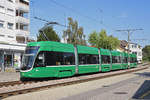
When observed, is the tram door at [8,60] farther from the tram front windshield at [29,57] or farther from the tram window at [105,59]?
the tram front windshield at [29,57]

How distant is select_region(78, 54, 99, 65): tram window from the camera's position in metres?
20.4

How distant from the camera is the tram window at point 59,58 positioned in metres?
16.1

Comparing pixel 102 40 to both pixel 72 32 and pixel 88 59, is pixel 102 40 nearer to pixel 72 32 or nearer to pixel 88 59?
pixel 72 32

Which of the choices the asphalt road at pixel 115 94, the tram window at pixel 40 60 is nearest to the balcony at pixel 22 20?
the tram window at pixel 40 60

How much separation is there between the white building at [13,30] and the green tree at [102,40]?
2777 cm

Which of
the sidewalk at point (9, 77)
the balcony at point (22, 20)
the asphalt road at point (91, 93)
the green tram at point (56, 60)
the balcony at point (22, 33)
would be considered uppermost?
the balcony at point (22, 20)

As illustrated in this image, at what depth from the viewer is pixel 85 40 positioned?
61438 mm

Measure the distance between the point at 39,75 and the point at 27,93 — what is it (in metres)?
4.40

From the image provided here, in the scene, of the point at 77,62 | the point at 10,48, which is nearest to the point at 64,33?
the point at 10,48

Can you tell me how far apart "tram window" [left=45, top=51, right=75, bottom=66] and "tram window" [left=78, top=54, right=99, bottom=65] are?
1474 millimetres

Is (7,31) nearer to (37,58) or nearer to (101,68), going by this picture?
(101,68)

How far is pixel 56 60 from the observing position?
1683 centimetres

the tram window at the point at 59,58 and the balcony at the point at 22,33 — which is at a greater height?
the balcony at the point at 22,33

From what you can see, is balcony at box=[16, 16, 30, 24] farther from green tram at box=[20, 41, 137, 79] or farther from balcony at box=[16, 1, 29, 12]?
green tram at box=[20, 41, 137, 79]
